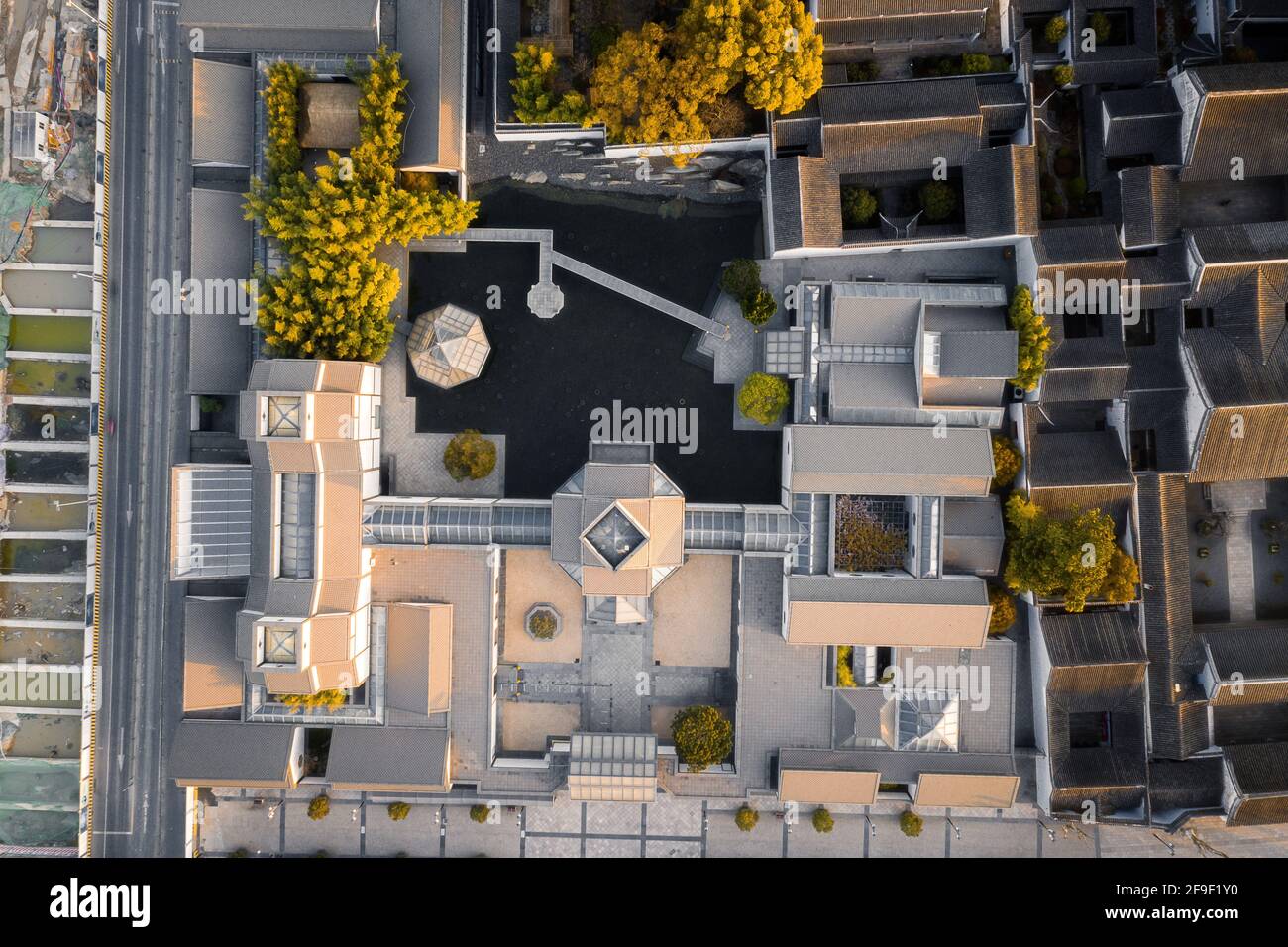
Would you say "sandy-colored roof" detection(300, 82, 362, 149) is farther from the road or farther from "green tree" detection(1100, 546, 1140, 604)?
"green tree" detection(1100, 546, 1140, 604)

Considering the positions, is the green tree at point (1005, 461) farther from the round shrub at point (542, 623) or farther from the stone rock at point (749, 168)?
the round shrub at point (542, 623)

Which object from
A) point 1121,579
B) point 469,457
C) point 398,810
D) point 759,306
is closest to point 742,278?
point 759,306

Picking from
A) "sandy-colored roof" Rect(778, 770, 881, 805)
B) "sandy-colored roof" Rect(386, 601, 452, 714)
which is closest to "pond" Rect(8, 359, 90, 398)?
"sandy-colored roof" Rect(386, 601, 452, 714)

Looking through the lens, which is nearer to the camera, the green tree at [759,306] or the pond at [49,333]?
the green tree at [759,306]

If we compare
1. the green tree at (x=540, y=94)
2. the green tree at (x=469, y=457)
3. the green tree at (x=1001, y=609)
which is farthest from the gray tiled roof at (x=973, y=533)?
the green tree at (x=540, y=94)

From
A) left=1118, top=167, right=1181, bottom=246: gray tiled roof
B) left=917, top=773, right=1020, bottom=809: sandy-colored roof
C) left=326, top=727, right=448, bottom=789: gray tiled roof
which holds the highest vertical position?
left=1118, top=167, right=1181, bottom=246: gray tiled roof

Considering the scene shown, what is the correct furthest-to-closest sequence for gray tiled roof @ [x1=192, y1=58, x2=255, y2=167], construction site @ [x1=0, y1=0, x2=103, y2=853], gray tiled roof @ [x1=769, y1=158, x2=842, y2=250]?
construction site @ [x1=0, y1=0, x2=103, y2=853] < gray tiled roof @ [x1=192, y1=58, x2=255, y2=167] < gray tiled roof @ [x1=769, y1=158, x2=842, y2=250]
